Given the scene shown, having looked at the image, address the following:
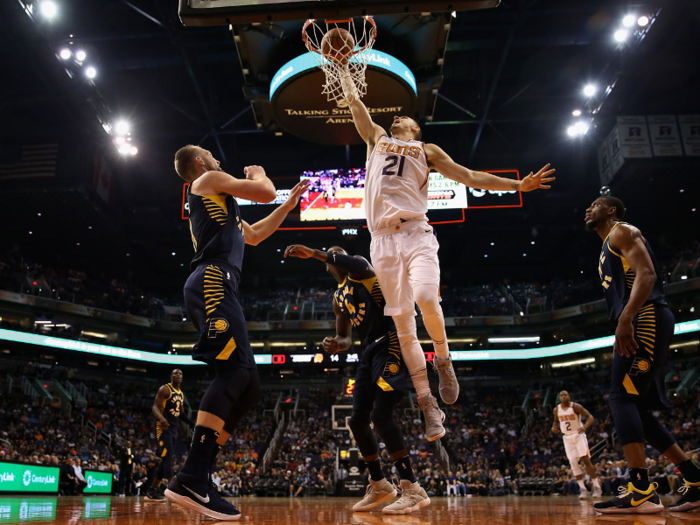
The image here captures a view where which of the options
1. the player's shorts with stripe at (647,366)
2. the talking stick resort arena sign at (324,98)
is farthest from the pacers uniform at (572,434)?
the talking stick resort arena sign at (324,98)

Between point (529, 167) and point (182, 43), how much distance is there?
53.1 ft

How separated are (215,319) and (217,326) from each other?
5 cm

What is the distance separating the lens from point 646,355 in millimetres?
3805

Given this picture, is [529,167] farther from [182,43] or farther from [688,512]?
[688,512]

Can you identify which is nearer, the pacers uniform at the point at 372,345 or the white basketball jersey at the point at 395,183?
the white basketball jersey at the point at 395,183

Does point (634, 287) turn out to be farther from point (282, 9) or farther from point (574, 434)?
point (574, 434)

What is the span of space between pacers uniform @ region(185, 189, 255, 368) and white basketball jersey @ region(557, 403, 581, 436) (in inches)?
361

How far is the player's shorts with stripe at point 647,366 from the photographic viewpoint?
3.79 metres

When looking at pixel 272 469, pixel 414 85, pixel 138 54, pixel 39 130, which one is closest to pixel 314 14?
pixel 414 85

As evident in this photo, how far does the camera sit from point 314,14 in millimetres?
4523

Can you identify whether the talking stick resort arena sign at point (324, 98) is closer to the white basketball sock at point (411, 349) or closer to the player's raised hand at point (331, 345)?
the player's raised hand at point (331, 345)

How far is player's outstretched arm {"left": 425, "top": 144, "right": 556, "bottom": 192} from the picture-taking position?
Result: 13.6 ft

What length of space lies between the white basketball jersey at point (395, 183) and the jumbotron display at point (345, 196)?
633 inches

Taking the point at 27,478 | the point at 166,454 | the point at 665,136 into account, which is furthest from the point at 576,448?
the point at 665,136
